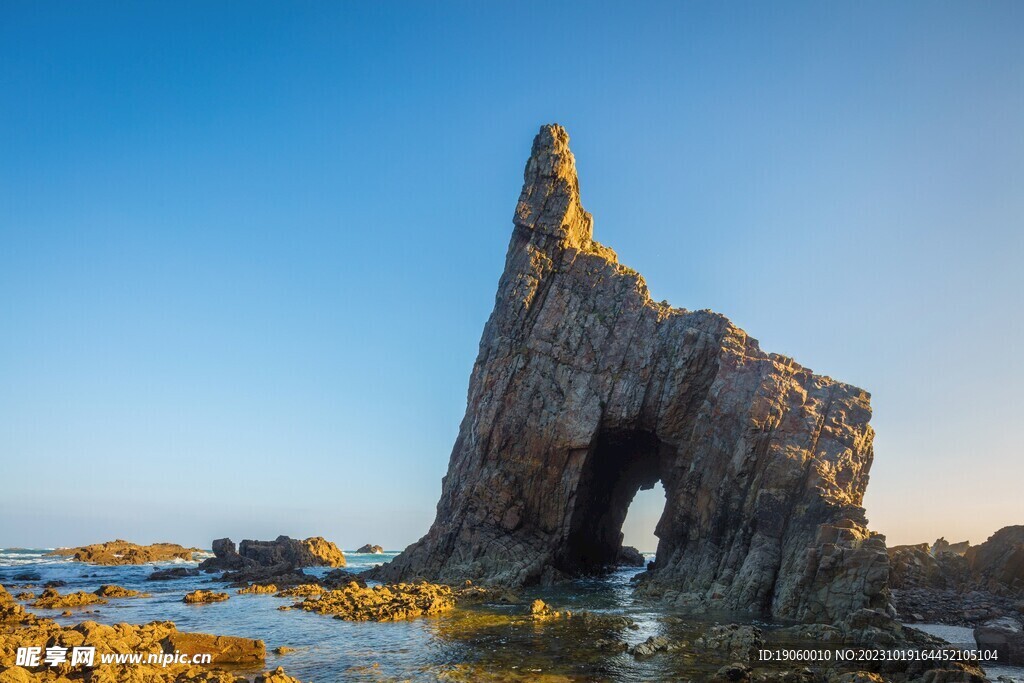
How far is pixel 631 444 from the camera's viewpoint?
55.2 metres

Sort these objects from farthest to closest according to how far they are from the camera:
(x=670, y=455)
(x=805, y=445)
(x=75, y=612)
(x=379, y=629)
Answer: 1. (x=670, y=455)
2. (x=805, y=445)
3. (x=75, y=612)
4. (x=379, y=629)

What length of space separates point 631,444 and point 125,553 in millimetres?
86534

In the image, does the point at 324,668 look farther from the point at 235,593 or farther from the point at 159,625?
the point at 235,593

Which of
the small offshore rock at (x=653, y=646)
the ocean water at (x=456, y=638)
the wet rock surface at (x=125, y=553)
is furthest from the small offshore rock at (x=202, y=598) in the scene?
the wet rock surface at (x=125, y=553)

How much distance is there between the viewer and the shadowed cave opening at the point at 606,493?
2040 inches

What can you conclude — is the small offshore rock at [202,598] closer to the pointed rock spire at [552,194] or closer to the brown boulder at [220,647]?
the brown boulder at [220,647]

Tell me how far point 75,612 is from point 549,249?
43018 millimetres

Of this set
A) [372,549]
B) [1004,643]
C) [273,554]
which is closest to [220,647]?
[1004,643]

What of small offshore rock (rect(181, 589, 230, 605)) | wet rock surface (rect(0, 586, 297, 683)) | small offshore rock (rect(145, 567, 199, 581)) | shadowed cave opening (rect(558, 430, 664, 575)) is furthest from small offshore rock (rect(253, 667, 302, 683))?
small offshore rock (rect(145, 567, 199, 581))

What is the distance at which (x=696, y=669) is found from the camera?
20688 mm

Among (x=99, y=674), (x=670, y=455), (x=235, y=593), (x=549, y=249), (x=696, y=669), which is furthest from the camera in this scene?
(x=549, y=249)

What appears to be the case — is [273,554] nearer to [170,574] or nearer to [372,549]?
[170,574]

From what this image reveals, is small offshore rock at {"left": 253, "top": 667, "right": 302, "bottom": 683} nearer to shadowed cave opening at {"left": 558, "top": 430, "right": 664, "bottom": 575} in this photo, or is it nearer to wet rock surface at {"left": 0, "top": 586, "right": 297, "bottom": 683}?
wet rock surface at {"left": 0, "top": 586, "right": 297, "bottom": 683}

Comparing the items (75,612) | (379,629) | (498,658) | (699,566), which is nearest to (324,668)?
(498,658)
